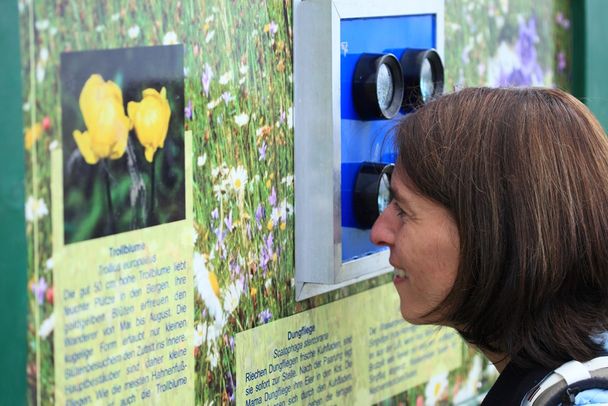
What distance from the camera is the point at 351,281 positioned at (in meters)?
2.47

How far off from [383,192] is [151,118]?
760 millimetres

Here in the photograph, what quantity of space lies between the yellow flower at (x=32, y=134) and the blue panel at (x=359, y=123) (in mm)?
872

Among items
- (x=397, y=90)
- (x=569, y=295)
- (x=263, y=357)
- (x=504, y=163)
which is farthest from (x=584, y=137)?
(x=263, y=357)

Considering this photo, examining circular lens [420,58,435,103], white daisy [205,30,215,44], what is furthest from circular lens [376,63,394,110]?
white daisy [205,30,215,44]

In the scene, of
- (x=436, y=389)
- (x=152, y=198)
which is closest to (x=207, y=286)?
(x=152, y=198)

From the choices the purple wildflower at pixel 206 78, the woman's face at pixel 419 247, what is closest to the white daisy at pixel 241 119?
the purple wildflower at pixel 206 78

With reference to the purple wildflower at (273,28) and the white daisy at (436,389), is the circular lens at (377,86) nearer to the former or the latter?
the purple wildflower at (273,28)

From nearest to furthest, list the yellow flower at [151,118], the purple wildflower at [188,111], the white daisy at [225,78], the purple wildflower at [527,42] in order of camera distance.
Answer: the yellow flower at [151,118], the purple wildflower at [188,111], the white daisy at [225,78], the purple wildflower at [527,42]

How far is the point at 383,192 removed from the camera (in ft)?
8.19

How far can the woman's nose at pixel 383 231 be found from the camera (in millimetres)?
2234

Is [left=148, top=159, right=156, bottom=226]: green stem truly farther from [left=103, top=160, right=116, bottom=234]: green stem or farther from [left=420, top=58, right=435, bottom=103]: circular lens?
[left=420, top=58, right=435, bottom=103]: circular lens

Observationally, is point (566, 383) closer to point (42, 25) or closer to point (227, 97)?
point (227, 97)

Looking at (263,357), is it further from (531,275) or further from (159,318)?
(531,275)

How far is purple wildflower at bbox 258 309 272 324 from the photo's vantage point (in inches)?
90.0
